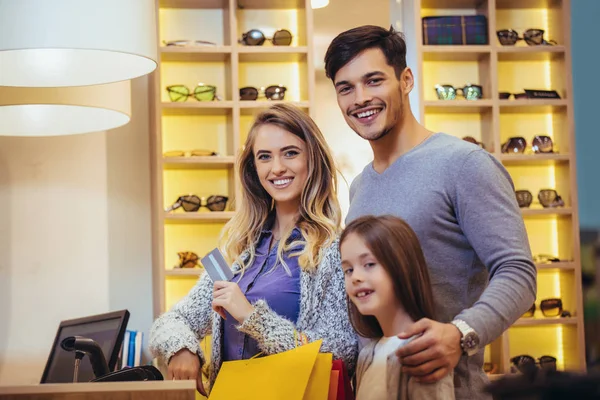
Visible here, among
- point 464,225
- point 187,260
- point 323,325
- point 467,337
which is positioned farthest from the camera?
point 187,260

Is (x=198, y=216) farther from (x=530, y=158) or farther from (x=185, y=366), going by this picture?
(x=185, y=366)

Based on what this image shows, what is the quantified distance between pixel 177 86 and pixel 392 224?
3025 mm

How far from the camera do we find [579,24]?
0.50m

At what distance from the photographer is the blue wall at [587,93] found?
47 centimetres

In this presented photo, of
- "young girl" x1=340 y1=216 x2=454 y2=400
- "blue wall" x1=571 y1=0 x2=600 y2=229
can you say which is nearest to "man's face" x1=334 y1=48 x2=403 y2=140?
"young girl" x1=340 y1=216 x2=454 y2=400

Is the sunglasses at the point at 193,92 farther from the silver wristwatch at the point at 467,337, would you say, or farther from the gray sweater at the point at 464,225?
the silver wristwatch at the point at 467,337

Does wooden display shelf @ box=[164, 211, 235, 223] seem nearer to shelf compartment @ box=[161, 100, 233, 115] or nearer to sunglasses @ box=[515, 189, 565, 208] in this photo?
shelf compartment @ box=[161, 100, 233, 115]

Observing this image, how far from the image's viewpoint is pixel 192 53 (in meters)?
4.22

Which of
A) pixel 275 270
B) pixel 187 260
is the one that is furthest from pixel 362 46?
pixel 187 260

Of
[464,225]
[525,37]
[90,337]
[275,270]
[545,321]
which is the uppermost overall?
[525,37]

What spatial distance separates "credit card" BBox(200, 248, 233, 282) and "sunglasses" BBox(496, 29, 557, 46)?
3.25 m

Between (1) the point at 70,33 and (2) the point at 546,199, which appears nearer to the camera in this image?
(1) the point at 70,33

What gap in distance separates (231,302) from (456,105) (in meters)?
2.90

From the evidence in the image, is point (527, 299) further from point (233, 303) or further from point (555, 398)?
point (555, 398)
